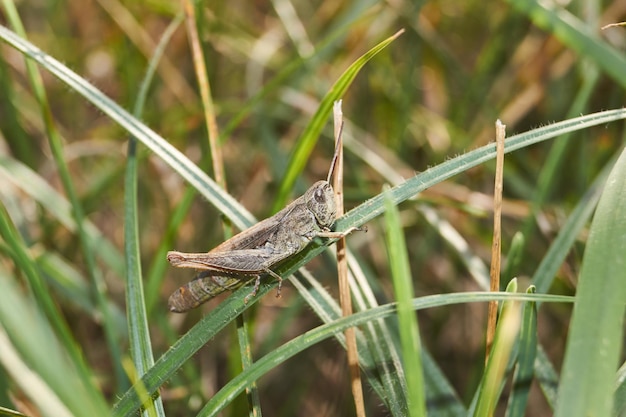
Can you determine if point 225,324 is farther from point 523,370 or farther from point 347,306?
point 523,370

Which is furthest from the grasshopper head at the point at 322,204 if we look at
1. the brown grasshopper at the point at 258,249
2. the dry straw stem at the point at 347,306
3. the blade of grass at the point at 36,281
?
the blade of grass at the point at 36,281

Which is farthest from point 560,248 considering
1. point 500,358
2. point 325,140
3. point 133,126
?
point 325,140

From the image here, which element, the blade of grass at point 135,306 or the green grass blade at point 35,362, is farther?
the blade of grass at point 135,306

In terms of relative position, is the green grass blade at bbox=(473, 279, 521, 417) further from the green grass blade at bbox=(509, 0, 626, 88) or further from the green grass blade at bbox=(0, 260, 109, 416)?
the green grass blade at bbox=(509, 0, 626, 88)

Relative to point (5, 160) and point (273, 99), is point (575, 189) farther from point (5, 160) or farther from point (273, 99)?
point (5, 160)

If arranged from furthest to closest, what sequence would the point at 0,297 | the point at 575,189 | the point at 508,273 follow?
1. the point at 575,189
2. the point at 508,273
3. the point at 0,297

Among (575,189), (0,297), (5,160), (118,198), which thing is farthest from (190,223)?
(0,297)

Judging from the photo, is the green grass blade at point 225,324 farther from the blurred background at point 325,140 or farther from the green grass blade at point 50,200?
the green grass blade at point 50,200
